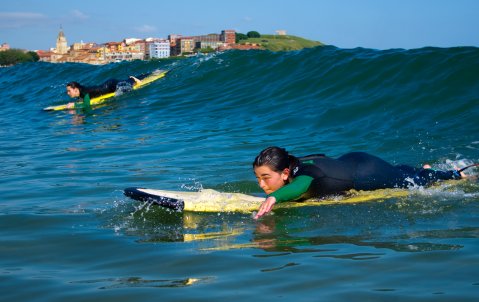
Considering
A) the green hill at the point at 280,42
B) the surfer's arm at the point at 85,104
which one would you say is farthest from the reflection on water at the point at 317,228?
the green hill at the point at 280,42

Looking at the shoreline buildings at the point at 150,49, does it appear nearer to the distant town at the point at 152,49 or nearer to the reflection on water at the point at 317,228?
the distant town at the point at 152,49

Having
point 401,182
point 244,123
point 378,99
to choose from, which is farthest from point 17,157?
point 378,99

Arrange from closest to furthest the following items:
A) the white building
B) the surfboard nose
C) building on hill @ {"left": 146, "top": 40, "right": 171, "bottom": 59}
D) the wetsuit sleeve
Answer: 1. the wetsuit sleeve
2. the surfboard nose
3. building on hill @ {"left": 146, "top": 40, "right": 171, "bottom": 59}
4. the white building

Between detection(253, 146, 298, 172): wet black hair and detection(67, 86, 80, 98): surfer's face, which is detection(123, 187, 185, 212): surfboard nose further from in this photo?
detection(67, 86, 80, 98): surfer's face

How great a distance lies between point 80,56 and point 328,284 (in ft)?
236

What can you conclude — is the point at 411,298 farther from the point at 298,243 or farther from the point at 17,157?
the point at 17,157

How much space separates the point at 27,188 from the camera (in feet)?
23.2

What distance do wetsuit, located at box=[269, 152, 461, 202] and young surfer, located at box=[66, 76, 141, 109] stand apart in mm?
11648

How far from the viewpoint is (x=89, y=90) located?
17.4 metres

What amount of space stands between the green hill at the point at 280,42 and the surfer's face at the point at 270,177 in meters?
52.6

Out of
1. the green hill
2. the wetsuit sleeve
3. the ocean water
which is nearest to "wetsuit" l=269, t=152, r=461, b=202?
the wetsuit sleeve

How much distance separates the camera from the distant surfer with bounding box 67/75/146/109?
1698 centimetres

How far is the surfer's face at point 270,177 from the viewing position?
19.0 ft

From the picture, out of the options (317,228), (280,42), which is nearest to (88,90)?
(317,228)
